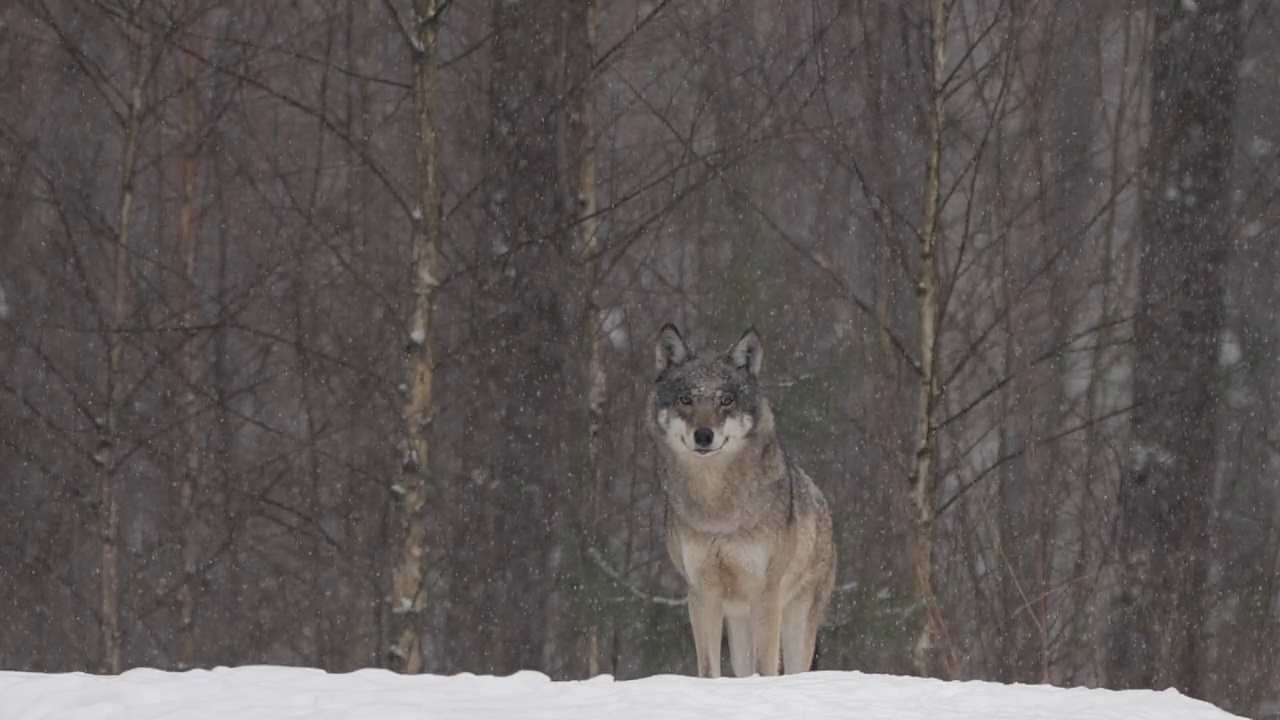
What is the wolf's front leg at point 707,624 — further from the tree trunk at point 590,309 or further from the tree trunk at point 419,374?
the tree trunk at point 590,309

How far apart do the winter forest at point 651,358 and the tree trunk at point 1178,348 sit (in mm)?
22

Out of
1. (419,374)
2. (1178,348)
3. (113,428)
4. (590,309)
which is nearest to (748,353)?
(419,374)

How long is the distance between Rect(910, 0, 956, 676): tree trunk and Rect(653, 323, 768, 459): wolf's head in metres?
0.90

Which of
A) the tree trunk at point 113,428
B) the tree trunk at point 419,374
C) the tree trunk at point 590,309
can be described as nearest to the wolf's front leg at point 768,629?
the tree trunk at point 419,374

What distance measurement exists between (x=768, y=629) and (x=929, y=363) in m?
1.66

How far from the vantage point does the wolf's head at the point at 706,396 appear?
327 inches

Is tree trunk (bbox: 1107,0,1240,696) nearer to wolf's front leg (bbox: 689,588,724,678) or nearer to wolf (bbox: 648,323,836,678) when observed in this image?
wolf (bbox: 648,323,836,678)

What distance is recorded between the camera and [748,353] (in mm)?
8570

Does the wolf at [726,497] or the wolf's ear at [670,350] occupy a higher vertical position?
the wolf's ear at [670,350]

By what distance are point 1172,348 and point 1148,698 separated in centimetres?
A: 591

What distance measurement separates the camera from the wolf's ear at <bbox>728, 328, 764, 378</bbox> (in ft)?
28.0

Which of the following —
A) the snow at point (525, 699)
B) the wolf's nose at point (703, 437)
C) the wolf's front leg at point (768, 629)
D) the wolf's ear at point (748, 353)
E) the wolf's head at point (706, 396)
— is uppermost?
the wolf's ear at point (748, 353)

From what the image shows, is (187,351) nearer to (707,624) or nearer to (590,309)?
(590,309)

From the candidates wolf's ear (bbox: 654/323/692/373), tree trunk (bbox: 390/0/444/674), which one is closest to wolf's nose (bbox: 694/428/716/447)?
wolf's ear (bbox: 654/323/692/373)
